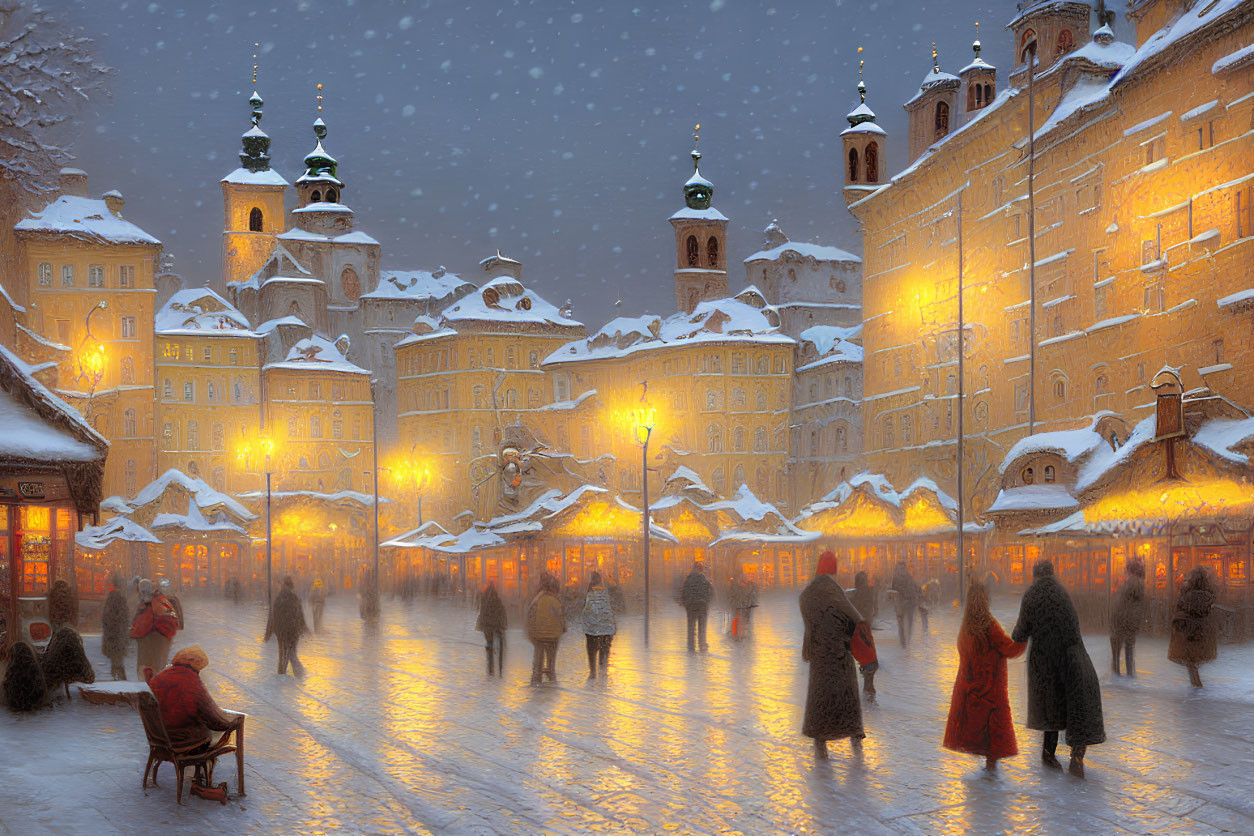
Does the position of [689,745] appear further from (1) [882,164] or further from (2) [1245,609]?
(1) [882,164]

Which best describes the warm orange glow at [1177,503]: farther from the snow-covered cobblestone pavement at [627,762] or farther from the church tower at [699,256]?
the church tower at [699,256]

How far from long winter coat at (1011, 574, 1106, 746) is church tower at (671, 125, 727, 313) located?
234 feet

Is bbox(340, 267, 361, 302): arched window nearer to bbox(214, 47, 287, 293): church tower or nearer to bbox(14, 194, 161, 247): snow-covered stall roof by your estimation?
bbox(214, 47, 287, 293): church tower

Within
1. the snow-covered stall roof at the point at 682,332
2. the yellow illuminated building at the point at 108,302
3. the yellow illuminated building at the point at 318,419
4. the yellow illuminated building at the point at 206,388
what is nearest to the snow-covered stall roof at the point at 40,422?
the yellow illuminated building at the point at 108,302

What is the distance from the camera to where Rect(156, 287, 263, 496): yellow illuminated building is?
68.8 m

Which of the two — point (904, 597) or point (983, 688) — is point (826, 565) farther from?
point (904, 597)

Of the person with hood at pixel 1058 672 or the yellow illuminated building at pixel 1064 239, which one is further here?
the yellow illuminated building at pixel 1064 239

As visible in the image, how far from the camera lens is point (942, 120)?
54.9 meters

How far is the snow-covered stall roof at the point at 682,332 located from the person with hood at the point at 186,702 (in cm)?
5953

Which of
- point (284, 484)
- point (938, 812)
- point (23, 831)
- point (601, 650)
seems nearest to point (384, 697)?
point (601, 650)

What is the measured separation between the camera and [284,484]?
233 ft

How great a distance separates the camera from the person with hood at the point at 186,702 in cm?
926

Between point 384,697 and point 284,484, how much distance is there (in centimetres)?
5763

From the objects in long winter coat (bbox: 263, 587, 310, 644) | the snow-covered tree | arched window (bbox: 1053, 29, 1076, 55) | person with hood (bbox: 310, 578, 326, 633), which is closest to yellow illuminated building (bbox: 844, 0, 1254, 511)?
arched window (bbox: 1053, 29, 1076, 55)
